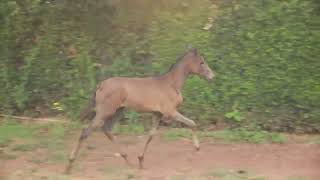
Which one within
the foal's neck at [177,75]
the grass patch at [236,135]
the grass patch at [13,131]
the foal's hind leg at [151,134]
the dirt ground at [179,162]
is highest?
the foal's neck at [177,75]

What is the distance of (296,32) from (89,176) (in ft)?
16.3

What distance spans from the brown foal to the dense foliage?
2363mm

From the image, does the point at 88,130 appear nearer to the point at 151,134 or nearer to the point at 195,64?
the point at 151,134

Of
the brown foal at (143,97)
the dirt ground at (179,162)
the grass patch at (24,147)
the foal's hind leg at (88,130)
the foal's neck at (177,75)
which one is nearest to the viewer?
the dirt ground at (179,162)

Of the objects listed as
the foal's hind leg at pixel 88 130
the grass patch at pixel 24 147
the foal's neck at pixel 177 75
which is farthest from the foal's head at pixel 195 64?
the grass patch at pixel 24 147

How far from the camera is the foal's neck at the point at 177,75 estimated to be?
9.58 m

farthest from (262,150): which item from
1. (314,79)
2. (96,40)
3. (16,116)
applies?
(16,116)

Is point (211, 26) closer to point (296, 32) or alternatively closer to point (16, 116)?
point (296, 32)

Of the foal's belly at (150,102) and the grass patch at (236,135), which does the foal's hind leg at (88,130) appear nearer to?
the foal's belly at (150,102)

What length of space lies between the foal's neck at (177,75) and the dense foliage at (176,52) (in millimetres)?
2508

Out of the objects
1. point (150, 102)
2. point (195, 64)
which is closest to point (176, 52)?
point (195, 64)

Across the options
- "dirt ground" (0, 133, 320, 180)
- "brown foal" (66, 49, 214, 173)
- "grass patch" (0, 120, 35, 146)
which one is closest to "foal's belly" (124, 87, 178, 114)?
"brown foal" (66, 49, 214, 173)

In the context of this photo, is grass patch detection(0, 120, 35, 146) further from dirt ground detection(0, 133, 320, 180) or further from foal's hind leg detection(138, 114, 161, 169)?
foal's hind leg detection(138, 114, 161, 169)

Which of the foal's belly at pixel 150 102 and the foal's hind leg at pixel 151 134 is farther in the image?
the foal's belly at pixel 150 102
